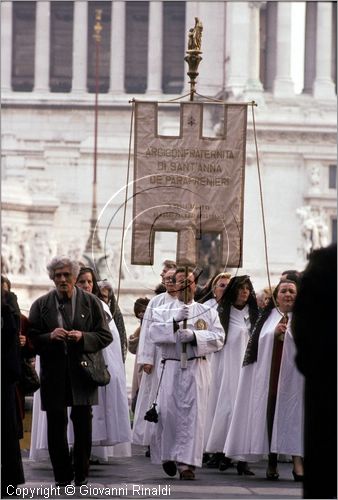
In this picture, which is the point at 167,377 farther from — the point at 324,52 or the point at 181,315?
the point at 324,52

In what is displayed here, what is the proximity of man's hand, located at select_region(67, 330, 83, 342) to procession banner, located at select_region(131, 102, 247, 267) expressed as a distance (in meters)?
1.10

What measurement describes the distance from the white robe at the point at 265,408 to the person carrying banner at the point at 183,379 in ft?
1.42

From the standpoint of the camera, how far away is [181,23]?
86.1 m

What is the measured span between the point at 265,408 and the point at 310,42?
206ft

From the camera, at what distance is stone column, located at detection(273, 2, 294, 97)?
2977 inches

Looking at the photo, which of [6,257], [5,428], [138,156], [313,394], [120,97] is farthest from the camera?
[120,97]

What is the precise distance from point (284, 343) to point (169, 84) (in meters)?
68.1

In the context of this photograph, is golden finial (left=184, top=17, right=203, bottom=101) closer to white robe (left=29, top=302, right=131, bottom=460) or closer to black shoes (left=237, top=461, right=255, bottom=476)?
white robe (left=29, top=302, right=131, bottom=460)

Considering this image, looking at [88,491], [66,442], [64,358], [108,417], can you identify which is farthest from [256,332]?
[88,491]

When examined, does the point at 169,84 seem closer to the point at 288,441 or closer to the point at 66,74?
the point at 66,74

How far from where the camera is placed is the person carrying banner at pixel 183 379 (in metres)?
16.6

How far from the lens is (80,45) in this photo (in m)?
84.4

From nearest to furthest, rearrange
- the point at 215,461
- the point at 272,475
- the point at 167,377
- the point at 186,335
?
the point at 186,335 → the point at 272,475 → the point at 167,377 → the point at 215,461

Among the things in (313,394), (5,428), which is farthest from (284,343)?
(313,394)
